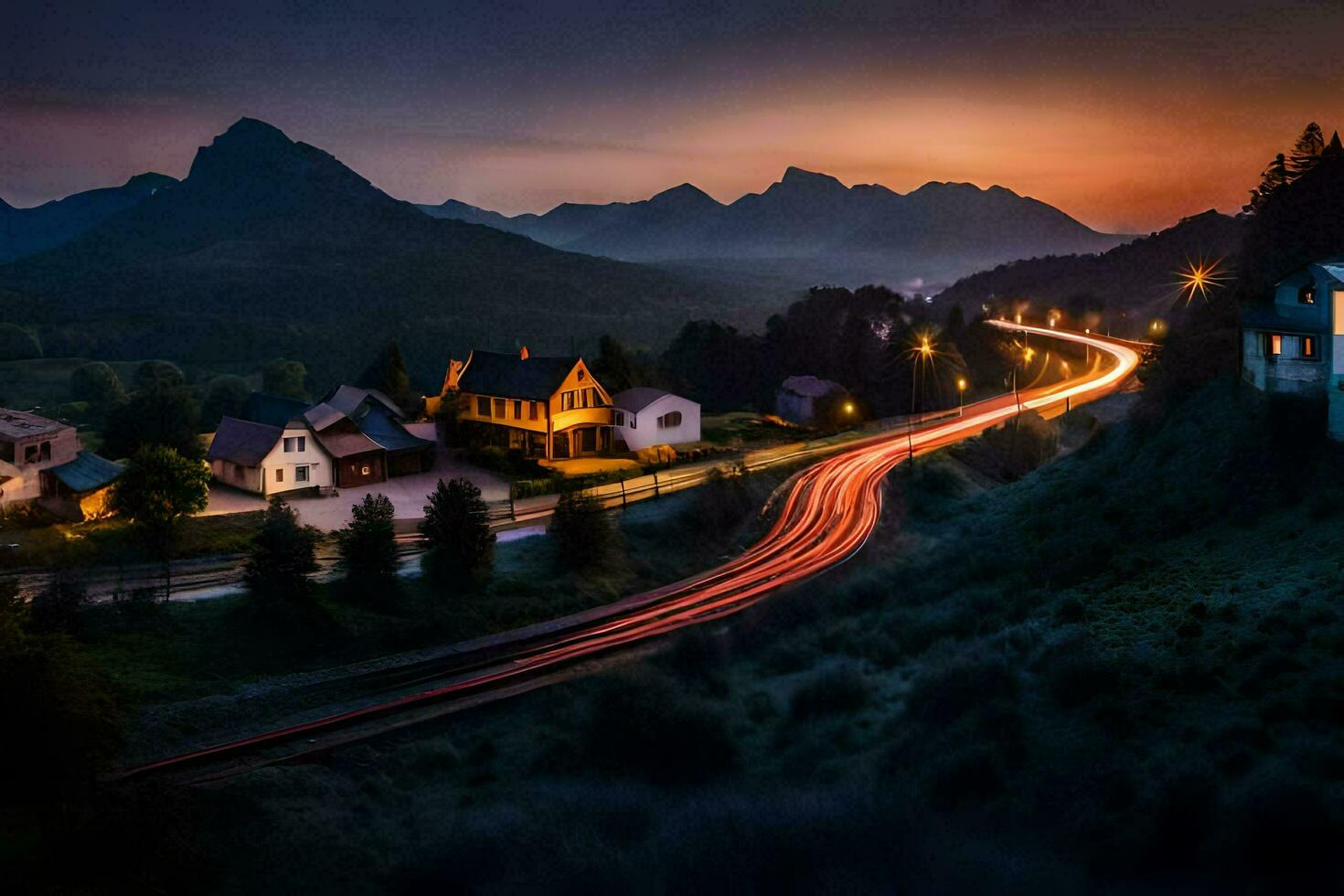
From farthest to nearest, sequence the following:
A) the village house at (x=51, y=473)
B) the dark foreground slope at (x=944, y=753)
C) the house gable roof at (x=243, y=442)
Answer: the house gable roof at (x=243, y=442) → the village house at (x=51, y=473) → the dark foreground slope at (x=944, y=753)

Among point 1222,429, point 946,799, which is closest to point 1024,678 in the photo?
point 946,799

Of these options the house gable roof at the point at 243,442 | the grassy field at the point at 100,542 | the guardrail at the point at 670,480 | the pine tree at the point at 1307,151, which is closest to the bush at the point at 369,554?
the grassy field at the point at 100,542

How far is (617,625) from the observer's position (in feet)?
121

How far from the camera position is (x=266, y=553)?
121ft

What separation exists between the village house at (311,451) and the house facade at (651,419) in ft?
42.8

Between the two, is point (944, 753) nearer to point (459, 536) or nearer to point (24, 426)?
point (459, 536)

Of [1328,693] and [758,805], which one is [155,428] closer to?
[758,805]

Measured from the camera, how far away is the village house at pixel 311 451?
56.0 metres

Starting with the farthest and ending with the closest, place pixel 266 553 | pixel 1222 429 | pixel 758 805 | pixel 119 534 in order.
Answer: pixel 119 534 → pixel 1222 429 → pixel 266 553 → pixel 758 805

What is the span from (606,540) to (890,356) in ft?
204

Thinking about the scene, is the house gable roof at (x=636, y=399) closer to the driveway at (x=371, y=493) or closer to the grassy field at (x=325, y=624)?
the driveway at (x=371, y=493)

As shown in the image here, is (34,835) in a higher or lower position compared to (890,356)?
lower

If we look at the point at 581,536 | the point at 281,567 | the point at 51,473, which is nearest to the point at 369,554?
the point at 281,567

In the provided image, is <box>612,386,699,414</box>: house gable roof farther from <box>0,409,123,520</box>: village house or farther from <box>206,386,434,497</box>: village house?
<box>0,409,123,520</box>: village house
